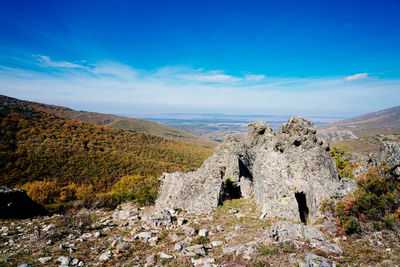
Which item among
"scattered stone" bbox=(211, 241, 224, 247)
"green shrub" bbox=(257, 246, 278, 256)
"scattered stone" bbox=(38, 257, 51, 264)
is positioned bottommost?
"scattered stone" bbox=(38, 257, 51, 264)

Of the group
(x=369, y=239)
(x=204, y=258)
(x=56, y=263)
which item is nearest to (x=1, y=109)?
(x=56, y=263)

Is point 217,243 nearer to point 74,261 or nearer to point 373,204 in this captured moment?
point 74,261

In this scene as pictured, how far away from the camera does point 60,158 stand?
40469mm

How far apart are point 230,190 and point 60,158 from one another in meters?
42.4

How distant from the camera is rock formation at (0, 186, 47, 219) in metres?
12.6

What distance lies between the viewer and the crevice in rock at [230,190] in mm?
14084

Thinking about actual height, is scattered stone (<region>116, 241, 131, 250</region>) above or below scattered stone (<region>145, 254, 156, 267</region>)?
below

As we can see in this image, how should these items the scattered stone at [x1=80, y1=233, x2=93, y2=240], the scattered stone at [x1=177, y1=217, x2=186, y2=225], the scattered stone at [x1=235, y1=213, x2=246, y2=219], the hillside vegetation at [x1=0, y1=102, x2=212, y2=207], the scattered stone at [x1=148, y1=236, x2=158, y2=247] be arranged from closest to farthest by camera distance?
the scattered stone at [x1=148, y1=236, x2=158, y2=247] → the scattered stone at [x1=80, y1=233, x2=93, y2=240] → the scattered stone at [x1=177, y1=217, x2=186, y2=225] → the scattered stone at [x1=235, y1=213, x2=246, y2=219] → the hillside vegetation at [x1=0, y1=102, x2=212, y2=207]

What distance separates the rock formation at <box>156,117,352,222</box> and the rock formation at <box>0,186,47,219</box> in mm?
9415

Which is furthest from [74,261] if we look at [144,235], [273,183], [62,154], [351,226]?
[62,154]

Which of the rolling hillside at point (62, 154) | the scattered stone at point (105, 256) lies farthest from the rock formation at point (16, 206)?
the rolling hillside at point (62, 154)

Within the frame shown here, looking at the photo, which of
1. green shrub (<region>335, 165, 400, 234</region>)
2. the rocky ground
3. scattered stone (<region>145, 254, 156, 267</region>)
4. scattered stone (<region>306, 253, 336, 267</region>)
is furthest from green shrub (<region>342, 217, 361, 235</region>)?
scattered stone (<region>145, 254, 156, 267</region>)

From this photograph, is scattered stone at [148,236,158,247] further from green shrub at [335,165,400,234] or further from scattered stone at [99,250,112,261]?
green shrub at [335,165,400,234]

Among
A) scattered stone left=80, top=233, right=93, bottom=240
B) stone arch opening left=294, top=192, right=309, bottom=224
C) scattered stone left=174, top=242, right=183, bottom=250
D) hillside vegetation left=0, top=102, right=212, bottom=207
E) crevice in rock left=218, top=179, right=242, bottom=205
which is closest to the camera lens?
scattered stone left=174, top=242, right=183, bottom=250
